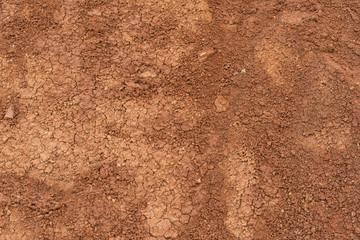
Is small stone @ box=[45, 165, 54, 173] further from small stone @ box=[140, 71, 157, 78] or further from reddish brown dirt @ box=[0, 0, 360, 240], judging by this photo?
small stone @ box=[140, 71, 157, 78]

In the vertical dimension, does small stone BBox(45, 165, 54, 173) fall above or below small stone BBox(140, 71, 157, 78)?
below

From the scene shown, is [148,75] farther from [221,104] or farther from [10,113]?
[10,113]

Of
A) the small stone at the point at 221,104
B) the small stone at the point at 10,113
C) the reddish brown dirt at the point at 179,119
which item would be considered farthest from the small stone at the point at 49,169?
the small stone at the point at 221,104

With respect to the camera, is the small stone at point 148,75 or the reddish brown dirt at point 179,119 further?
the small stone at point 148,75

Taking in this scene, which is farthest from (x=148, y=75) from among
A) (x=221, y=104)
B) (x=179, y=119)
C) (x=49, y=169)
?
(x=49, y=169)

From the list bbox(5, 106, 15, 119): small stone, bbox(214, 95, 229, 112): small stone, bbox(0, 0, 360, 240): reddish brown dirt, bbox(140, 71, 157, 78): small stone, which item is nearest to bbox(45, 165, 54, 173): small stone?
bbox(0, 0, 360, 240): reddish brown dirt

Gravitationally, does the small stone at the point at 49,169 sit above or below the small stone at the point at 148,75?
below

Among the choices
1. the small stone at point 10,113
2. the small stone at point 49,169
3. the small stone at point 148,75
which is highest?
the small stone at point 148,75

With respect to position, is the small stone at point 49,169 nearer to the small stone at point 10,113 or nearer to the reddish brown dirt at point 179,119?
the reddish brown dirt at point 179,119

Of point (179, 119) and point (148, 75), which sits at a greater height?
point (148, 75)
